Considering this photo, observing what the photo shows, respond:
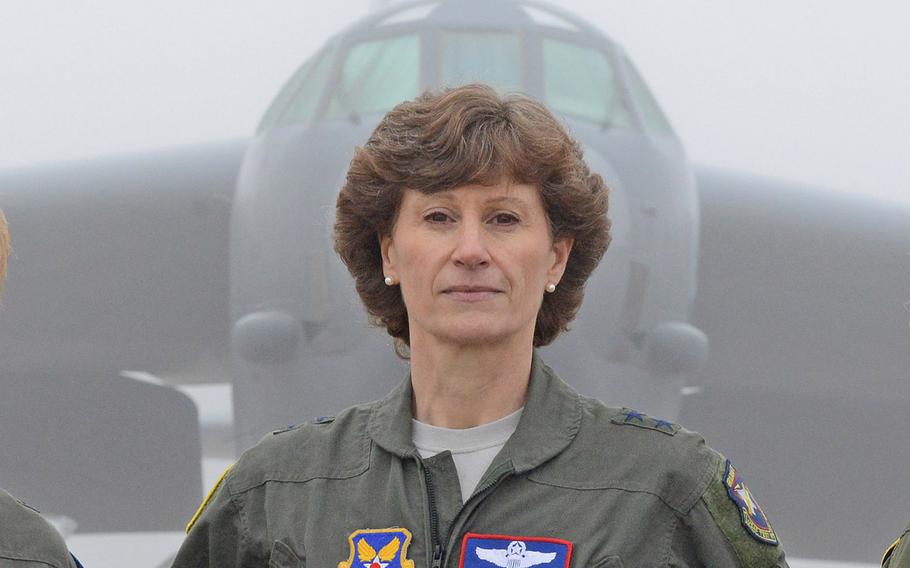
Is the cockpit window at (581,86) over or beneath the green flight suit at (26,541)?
beneath

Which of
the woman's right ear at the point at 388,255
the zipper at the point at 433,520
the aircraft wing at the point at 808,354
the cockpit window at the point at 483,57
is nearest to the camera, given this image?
the zipper at the point at 433,520

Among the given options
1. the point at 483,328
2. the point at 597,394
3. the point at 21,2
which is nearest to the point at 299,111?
the point at 597,394

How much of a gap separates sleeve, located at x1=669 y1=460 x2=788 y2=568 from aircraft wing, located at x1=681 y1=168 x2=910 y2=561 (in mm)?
8161

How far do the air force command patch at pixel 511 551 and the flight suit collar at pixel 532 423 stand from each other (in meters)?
0.11

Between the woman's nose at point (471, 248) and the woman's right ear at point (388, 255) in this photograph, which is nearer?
the woman's nose at point (471, 248)

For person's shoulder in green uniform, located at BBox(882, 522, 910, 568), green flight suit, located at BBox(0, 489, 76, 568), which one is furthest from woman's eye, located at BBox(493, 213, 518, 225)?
green flight suit, located at BBox(0, 489, 76, 568)

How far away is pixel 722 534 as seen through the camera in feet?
6.89

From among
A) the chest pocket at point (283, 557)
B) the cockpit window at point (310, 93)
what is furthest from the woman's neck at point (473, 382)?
the cockpit window at point (310, 93)

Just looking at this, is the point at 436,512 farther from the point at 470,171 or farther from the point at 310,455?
the point at 470,171

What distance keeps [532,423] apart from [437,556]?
257 mm

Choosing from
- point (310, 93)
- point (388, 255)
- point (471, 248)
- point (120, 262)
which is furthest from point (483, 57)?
point (471, 248)

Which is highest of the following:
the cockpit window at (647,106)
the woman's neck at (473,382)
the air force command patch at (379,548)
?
the woman's neck at (473,382)

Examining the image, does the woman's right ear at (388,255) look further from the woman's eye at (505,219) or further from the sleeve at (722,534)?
the sleeve at (722,534)

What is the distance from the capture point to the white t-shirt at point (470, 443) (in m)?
2.19
